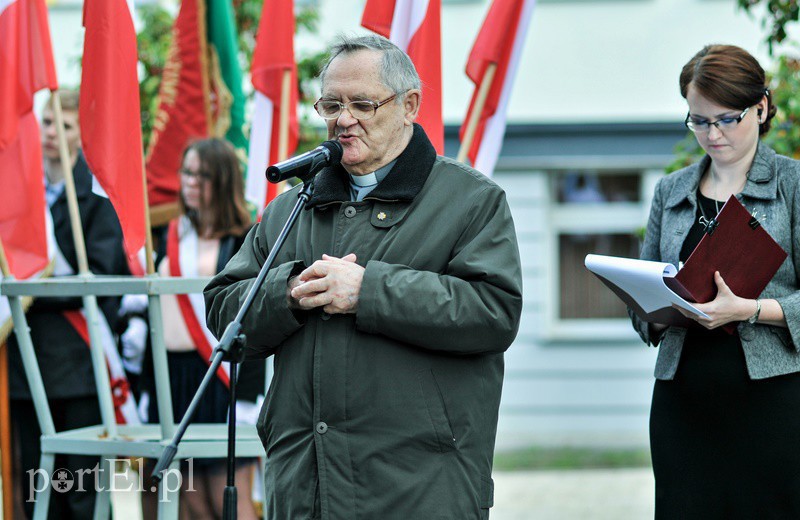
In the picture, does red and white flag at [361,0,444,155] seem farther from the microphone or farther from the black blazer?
the black blazer

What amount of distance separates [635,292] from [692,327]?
256 mm

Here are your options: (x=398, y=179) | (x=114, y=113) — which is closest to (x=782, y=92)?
(x=114, y=113)

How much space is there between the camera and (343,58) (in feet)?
9.91

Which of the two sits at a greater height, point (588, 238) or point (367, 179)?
point (367, 179)

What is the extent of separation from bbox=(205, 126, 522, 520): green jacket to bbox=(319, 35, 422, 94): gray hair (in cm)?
19

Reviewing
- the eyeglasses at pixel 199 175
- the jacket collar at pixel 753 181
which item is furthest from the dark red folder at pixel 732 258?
the eyeglasses at pixel 199 175

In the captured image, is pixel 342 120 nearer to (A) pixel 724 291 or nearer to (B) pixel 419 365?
(B) pixel 419 365

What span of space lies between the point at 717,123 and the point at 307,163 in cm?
127

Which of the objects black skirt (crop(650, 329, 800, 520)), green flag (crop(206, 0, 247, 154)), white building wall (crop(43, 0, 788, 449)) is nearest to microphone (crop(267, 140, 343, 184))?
black skirt (crop(650, 329, 800, 520))

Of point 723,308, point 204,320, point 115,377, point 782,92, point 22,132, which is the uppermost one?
point 782,92

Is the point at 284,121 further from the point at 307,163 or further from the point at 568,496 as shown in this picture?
the point at 568,496

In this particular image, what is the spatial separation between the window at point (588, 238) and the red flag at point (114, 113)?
761 cm

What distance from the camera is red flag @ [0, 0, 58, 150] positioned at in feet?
14.7

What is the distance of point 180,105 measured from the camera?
6.17 meters
